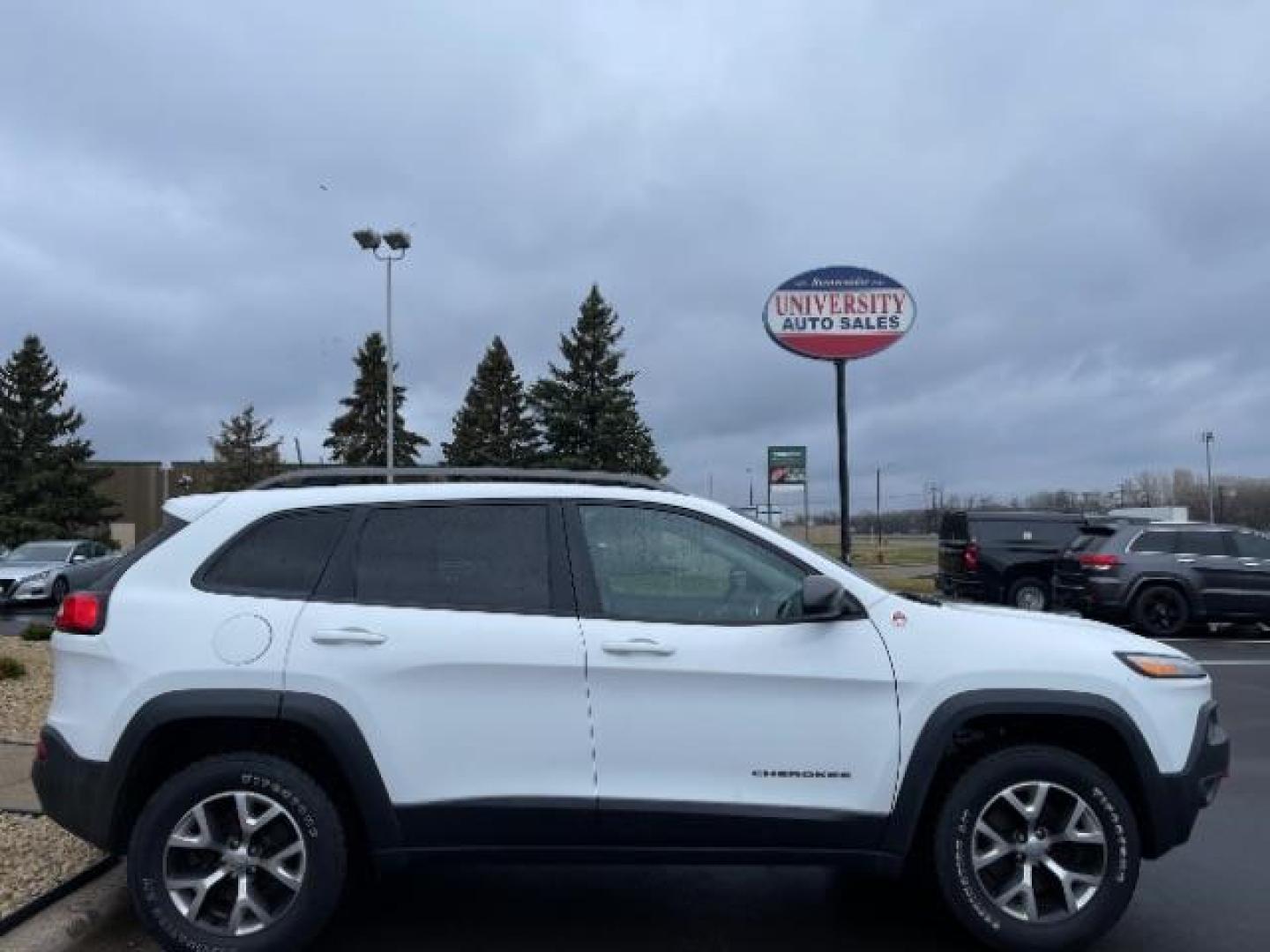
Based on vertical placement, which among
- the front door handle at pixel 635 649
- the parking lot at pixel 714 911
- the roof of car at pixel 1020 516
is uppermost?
the roof of car at pixel 1020 516

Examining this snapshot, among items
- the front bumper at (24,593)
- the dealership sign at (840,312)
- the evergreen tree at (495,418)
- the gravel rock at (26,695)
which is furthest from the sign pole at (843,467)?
the evergreen tree at (495,418)

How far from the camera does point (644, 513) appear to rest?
4516 mm

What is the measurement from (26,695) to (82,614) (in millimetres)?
5850

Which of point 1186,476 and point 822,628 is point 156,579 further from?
point 1186,476

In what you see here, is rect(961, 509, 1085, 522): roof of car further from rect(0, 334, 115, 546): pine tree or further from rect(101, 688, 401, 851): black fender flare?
rect(0, 334, 115, 546): pine tree

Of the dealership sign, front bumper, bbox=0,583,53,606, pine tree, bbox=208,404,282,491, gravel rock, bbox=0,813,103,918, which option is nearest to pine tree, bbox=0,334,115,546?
pine tree, bbox=208,404,282,491

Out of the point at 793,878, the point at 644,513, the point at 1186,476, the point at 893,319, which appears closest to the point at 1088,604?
the point at 893,319

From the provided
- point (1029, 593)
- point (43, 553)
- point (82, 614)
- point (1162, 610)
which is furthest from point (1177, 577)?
point (43, 553)

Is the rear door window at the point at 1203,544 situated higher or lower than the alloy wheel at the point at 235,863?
higher

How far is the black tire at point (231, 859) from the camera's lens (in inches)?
160

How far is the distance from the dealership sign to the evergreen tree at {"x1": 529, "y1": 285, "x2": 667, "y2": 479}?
1963cm

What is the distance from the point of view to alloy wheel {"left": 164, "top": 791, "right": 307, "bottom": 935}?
13.4 feet

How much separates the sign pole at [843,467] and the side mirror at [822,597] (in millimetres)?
11592

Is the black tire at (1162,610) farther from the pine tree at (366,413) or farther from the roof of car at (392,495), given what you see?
the pine tree at (366,413)
